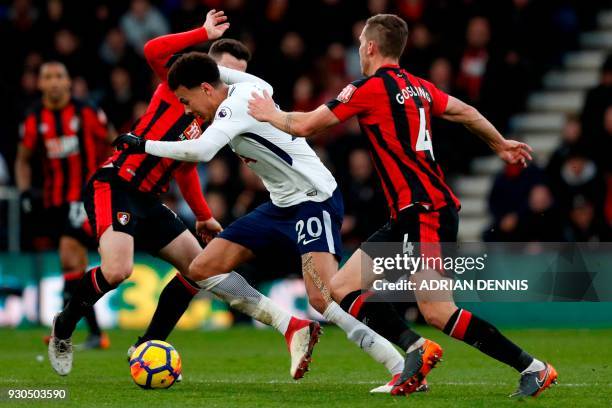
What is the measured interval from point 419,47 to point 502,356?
30.4 feet

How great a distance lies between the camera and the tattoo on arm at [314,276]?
854cm

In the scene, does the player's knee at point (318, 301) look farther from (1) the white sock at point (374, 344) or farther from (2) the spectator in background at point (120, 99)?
(2) the spectator in background at point (120, 99)

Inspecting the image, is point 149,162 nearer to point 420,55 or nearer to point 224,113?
point 224,113

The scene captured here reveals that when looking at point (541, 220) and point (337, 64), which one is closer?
point (541, 220)

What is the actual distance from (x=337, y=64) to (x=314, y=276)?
8.94 m

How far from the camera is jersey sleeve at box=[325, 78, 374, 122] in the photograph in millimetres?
7793

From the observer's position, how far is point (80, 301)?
903 cm

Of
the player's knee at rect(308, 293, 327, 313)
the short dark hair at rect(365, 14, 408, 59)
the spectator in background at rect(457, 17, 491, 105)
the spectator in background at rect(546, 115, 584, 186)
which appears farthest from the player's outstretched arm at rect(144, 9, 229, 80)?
the spectator in background at rect(457, 17, 491, 105)

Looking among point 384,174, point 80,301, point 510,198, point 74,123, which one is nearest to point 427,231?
point 384,174

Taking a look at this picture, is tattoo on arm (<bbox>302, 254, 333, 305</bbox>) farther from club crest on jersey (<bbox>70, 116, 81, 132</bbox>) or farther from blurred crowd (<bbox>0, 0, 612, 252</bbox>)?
blurred crowd (<bbox>0, 0, 612, 252</bbox>)

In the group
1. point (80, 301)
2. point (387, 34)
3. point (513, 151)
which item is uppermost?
point (387, 34)

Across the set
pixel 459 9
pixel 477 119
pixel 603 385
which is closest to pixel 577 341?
pixel 603 385

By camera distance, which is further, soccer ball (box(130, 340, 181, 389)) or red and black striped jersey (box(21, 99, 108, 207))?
red and black striped jersey (box(21, 99, 108, 207))

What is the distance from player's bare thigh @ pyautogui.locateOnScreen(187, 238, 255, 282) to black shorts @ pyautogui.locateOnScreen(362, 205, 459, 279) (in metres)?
1.31
